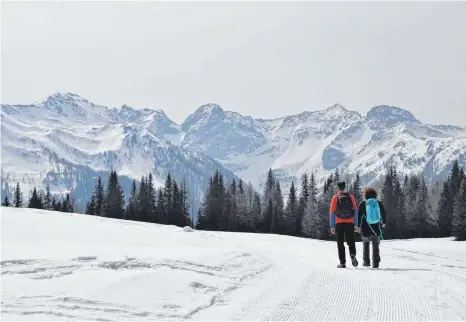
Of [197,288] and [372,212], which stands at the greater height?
[372,212]

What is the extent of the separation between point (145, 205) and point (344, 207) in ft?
261

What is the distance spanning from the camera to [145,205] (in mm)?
90250

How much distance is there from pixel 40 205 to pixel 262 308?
88.7 meters

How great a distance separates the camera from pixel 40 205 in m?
88.3

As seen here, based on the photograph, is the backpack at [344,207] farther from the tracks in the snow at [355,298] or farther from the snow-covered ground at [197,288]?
the tracks in the snow at [355,298]

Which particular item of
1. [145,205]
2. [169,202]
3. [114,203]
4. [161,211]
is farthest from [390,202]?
[114,203]

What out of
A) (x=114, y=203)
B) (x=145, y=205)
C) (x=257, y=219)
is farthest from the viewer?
(x=257, y=219)

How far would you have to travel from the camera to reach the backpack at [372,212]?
45.5 ft

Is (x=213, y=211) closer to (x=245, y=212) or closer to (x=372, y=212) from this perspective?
(x=245, y=212)

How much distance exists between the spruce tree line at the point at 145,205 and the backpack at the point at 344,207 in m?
76.9

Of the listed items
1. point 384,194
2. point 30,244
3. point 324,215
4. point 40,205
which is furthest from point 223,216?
point 30,244

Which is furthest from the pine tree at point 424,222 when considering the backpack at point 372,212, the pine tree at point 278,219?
the backpack at point 372,212

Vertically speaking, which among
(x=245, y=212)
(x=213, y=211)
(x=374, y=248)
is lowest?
(x=374, y=248)

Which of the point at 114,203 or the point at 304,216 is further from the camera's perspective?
the point at 304,216
